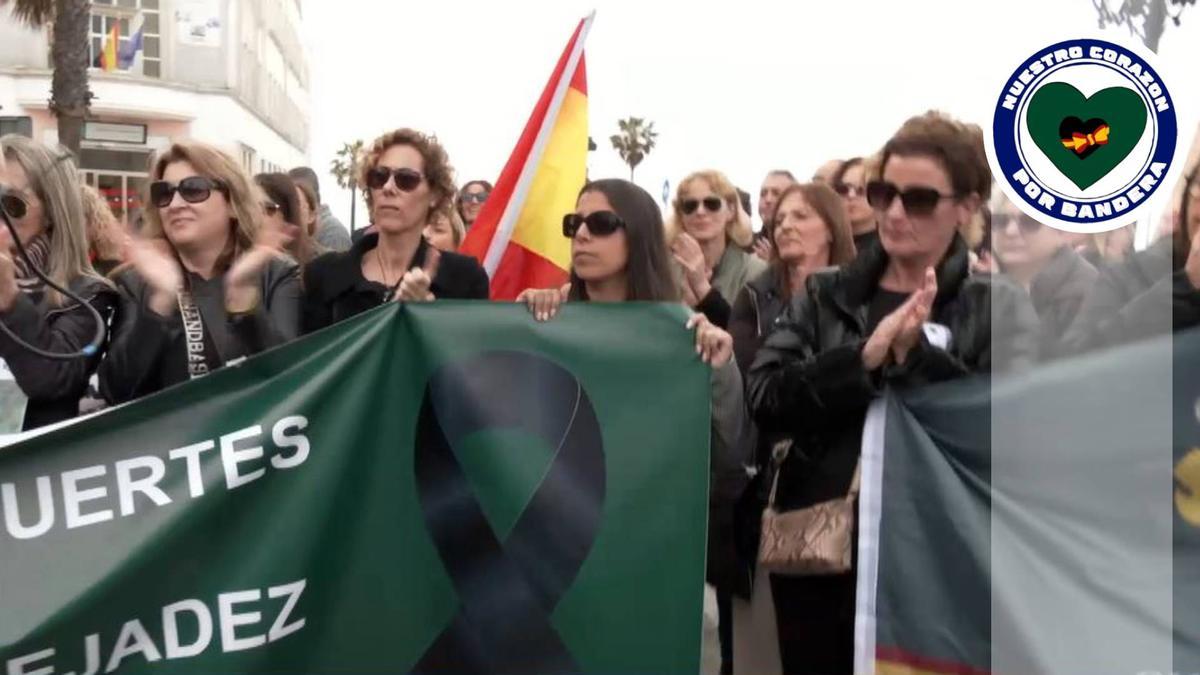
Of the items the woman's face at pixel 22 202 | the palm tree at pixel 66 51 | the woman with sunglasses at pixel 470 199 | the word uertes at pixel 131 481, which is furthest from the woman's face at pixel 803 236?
the palm tree at pixel 66 51

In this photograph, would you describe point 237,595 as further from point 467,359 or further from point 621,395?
point 621,395

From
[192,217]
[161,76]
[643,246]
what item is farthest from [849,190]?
[161,76]

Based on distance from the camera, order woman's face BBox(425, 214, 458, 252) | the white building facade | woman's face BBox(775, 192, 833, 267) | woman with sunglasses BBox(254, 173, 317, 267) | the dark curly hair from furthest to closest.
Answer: the white building facade
woman's face BBox(425, 214, 458, 252)
woman with sunglasses BBox(254, 173, 317, 267)
woman's face BBox(775, 192, 833, 267)
the dark curly hair

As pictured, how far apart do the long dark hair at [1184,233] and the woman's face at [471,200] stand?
16.8ft

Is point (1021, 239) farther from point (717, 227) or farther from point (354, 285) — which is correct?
point (717, 227)

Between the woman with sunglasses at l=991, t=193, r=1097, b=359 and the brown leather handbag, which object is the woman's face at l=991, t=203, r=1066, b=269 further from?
the brown leather handbag

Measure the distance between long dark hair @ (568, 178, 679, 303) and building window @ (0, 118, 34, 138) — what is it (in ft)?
5.89

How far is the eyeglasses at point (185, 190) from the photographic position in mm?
4109

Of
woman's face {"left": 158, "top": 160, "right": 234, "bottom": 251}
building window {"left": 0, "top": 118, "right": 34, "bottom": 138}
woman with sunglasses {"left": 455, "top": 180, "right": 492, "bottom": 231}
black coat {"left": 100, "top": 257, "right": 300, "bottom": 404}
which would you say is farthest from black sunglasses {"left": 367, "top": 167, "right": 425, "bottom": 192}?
woman with sunglasses {"left": 455, "top": 180, "right": 492, "bottom": 231}

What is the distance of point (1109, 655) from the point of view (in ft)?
11.2

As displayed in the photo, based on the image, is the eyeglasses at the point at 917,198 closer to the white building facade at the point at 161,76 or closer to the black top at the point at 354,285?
the black top at the point at 354,285

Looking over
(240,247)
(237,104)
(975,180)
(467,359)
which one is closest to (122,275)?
(240,247)

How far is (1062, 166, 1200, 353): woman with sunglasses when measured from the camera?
3.43m

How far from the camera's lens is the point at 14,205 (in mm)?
4184
